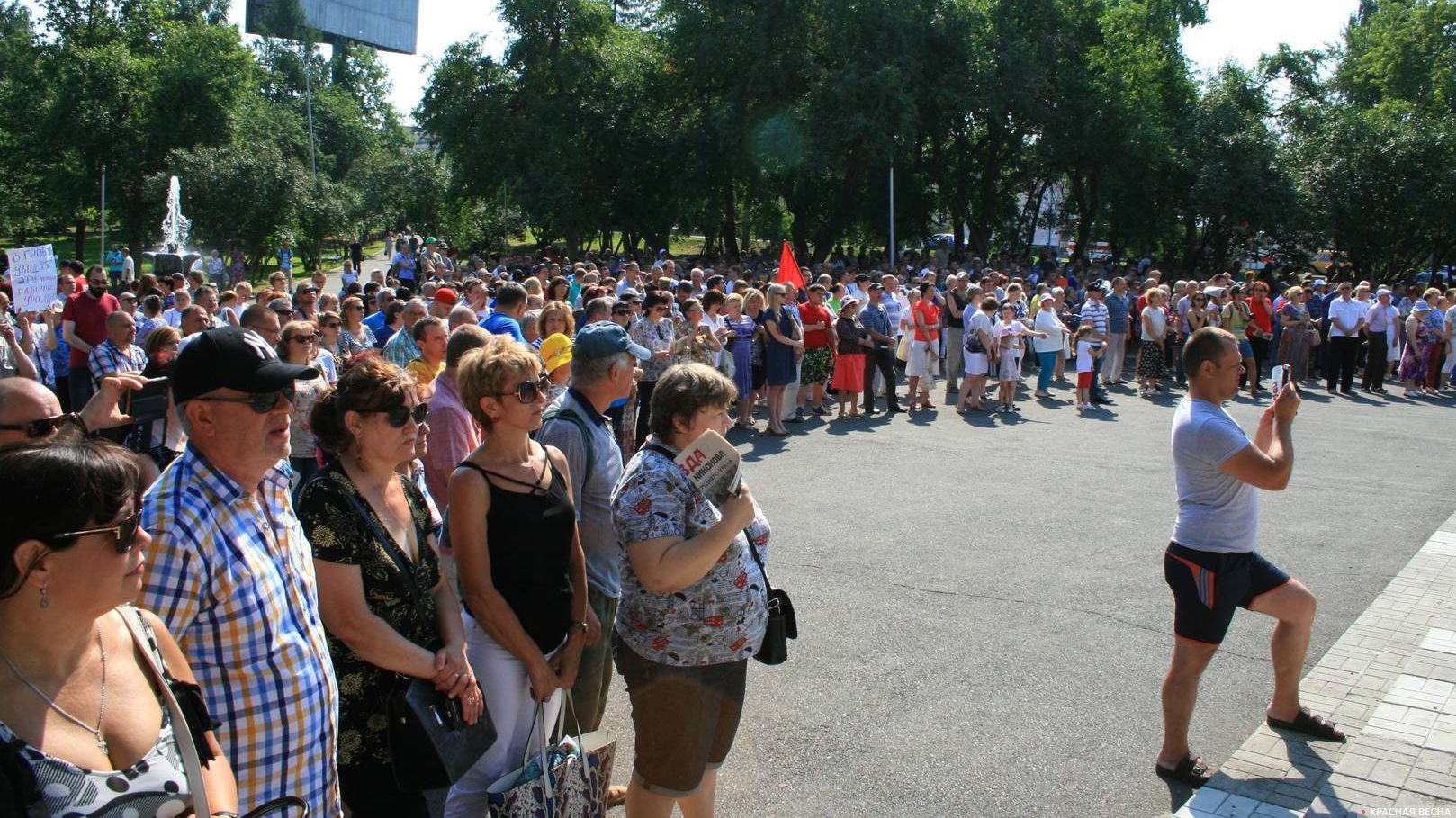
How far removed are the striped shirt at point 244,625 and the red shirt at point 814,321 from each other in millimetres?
11371

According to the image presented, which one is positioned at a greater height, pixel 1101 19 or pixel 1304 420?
pixel 1101 19

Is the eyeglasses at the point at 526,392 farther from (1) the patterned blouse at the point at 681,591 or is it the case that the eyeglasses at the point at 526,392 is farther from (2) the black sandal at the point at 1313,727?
(2) the black sandal at the point at 1313,727

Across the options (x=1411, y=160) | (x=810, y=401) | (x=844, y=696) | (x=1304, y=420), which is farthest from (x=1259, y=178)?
(x=844, y=696)

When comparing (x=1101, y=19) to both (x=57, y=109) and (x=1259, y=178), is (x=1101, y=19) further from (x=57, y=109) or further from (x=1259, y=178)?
(x=57, y=109)

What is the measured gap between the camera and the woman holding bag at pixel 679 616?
10.9ft

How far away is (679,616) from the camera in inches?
134

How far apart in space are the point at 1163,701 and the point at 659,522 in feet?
8.31

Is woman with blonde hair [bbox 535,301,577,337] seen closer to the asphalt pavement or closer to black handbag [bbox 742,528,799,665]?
the asphalt pavement

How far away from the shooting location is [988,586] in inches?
275

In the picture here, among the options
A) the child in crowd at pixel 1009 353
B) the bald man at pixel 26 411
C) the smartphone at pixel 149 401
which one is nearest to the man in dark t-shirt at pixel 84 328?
the smartphone at pixel 149 401

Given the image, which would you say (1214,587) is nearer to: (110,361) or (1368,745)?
(1368,745)

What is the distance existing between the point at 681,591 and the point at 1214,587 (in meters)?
2.41

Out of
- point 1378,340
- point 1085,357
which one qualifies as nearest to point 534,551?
point 1085,357

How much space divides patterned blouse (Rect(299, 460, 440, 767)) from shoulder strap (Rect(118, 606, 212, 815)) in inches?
31.9
